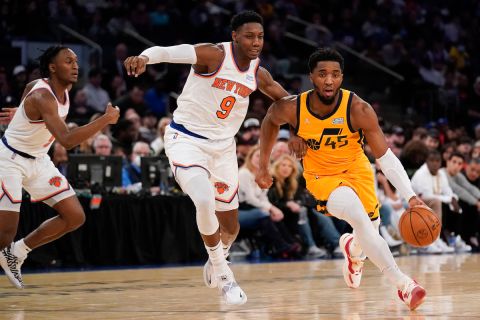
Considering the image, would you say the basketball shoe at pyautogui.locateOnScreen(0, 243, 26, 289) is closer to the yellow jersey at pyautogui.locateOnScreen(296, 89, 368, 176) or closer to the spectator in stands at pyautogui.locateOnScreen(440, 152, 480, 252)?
the yellow jersey at pyautogui.locateOnScreen(296, 89, 368, 176)

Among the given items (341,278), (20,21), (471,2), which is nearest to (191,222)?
(341,278)

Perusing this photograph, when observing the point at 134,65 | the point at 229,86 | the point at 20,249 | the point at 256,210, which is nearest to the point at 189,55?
the point at 229,86

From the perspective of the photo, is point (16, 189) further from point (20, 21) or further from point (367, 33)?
point (367, 33)

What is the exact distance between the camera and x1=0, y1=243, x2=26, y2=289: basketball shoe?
790cm

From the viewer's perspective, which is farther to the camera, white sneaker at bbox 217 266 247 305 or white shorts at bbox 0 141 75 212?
white shorts at bbox 0 141 75 212

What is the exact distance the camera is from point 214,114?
698 centimetres

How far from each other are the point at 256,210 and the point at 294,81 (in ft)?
20.3

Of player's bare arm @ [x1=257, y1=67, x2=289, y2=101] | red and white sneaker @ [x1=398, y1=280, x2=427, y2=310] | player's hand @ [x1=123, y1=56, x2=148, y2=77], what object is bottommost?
red and white sneaker @ [x1=398, y1=280, x2=427, y2=310]

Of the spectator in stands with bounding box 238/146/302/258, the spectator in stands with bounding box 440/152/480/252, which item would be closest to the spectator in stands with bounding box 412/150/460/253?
the spectator in stands with bounding box 440/152/480/252

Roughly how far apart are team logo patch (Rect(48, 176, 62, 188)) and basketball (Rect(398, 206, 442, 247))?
3012 mm

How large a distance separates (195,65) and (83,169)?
3971 mm

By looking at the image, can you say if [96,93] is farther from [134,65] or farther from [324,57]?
[134,65]

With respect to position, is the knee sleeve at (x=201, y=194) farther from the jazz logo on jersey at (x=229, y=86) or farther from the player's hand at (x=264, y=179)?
the jazz logo on jersey at (x=229, y=86)

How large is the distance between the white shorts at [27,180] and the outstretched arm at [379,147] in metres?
2.66
